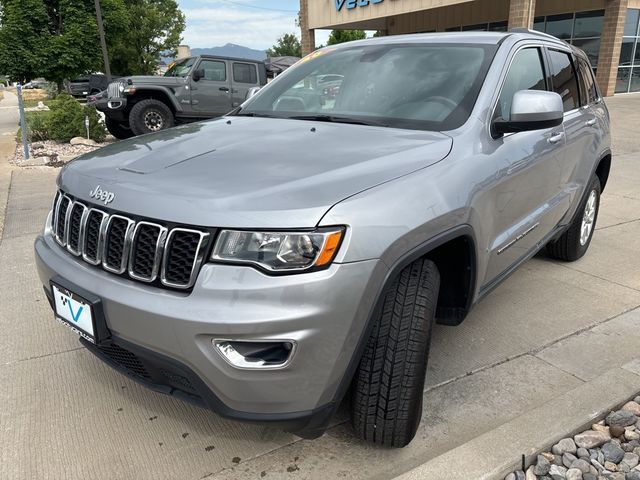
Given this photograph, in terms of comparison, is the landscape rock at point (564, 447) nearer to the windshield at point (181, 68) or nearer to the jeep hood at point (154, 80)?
the jeep hood at point (154, 80)

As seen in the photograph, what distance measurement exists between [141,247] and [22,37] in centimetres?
1889

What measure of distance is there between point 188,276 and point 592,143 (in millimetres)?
3514

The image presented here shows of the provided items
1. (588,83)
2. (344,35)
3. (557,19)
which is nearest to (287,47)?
(344,35)

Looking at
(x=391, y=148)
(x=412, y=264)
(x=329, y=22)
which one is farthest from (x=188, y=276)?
(x=329, y=22)

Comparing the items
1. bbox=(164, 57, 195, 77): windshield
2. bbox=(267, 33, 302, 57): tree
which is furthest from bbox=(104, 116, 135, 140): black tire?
bbox=(267, 33, 302, 57): tree

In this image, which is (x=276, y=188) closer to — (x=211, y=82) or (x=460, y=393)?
(x=460, y=393)

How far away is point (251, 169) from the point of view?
208 centimetres

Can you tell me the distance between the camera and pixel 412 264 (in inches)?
83.9

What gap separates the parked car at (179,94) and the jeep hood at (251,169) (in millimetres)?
8665

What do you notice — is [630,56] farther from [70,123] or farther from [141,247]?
[141,247]

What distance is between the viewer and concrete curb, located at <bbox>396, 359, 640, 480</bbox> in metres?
2.07

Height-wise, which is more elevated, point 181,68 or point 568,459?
point 181,68

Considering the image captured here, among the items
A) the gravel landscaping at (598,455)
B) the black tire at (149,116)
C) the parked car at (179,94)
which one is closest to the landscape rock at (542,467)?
the gravel landscaping at (598,455)

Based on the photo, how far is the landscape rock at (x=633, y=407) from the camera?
2.50 meters
